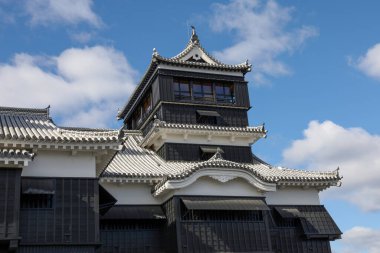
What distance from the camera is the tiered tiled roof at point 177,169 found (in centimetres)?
Result: 2278

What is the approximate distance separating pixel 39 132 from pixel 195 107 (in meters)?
11.6

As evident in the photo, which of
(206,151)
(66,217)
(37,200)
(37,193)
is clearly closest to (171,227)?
(206,151)

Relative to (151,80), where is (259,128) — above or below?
below

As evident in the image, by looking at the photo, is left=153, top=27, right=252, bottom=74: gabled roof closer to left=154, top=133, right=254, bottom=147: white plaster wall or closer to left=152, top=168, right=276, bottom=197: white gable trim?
left=154, top=133, right=254, bottom=147: white plaster wall

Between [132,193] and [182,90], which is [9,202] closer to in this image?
[132,193]

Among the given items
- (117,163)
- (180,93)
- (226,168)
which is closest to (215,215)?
(226,168)

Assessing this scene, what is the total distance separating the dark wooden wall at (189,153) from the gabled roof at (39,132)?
24.3 feet

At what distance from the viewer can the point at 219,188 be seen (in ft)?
77.0

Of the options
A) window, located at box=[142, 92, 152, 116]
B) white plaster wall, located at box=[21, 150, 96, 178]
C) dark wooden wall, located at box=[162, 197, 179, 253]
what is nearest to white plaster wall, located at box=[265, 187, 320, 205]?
dark wooden wall, located at box=[162, 197, 179, 253]

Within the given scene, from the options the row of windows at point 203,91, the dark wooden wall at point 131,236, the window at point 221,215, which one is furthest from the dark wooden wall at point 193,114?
the dark wooden wall at point 131,236

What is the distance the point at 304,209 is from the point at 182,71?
34.4ft

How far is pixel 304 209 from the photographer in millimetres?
26094

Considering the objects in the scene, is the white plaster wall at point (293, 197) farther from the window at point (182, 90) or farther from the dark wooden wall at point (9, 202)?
the dark wooden wall at point (9, 202)

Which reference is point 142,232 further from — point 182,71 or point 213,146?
point 182,71
